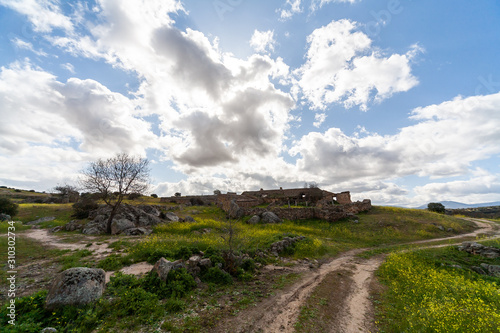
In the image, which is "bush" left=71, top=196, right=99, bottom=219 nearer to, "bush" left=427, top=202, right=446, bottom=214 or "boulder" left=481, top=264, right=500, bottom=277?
"boulder" left=481, top=264, right=500, bottom=277

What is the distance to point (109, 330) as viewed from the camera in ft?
18.9

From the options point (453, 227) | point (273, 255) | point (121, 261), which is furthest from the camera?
point (453, 227)

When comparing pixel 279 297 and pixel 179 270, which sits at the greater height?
pixel 179 270

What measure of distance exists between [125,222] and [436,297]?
2765 cm

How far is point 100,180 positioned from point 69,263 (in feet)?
53.3

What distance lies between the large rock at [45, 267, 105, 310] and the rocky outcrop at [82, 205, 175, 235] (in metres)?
15.2

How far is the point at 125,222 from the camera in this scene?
22.9m

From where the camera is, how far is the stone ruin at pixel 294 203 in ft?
101

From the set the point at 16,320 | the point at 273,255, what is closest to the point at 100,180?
the point at 16,320

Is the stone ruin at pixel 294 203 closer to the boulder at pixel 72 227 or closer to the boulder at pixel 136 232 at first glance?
the boulder at pixel 136 232

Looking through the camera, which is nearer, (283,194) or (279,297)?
(279,297)

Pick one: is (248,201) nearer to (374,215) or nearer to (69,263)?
(374,215)

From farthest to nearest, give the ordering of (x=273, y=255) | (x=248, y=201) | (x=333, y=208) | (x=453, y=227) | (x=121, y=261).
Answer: (x=248, y=201) < (x=333, y=208) < (x=453, y=227) < (x=273, y=255) < (x=121, y=261)

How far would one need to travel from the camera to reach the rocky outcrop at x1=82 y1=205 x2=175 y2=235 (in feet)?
71.0
